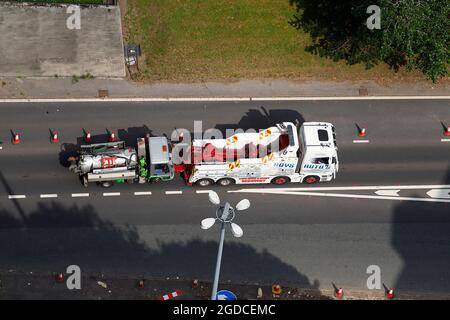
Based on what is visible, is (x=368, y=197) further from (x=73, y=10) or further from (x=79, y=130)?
(x=73, y=10)

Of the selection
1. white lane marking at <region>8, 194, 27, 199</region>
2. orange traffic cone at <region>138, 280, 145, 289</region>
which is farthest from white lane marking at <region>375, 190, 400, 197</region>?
white lane marking at <region>8, 194, 27, 199</region>

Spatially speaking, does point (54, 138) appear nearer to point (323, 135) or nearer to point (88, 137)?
point (88, 137)

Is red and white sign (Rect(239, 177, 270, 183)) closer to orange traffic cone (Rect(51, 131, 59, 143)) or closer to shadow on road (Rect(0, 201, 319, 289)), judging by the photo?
shadow on road (Rect(0, 201, 319, 289))

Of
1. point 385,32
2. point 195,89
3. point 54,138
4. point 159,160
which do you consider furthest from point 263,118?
point 54,138

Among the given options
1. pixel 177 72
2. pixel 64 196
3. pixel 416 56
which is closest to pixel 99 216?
pixel 64 196

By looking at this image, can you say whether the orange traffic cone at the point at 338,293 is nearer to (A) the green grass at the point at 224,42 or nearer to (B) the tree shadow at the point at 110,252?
(B) the tree shadow at the point at 110,252

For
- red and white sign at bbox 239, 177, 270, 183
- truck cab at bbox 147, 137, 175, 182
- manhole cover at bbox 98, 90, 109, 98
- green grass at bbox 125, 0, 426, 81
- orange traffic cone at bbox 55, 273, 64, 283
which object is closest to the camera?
orange traffic cone at bbox 55, 273, 64, 283

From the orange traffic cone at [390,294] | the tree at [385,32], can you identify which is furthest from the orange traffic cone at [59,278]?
the tree at [385,32]
